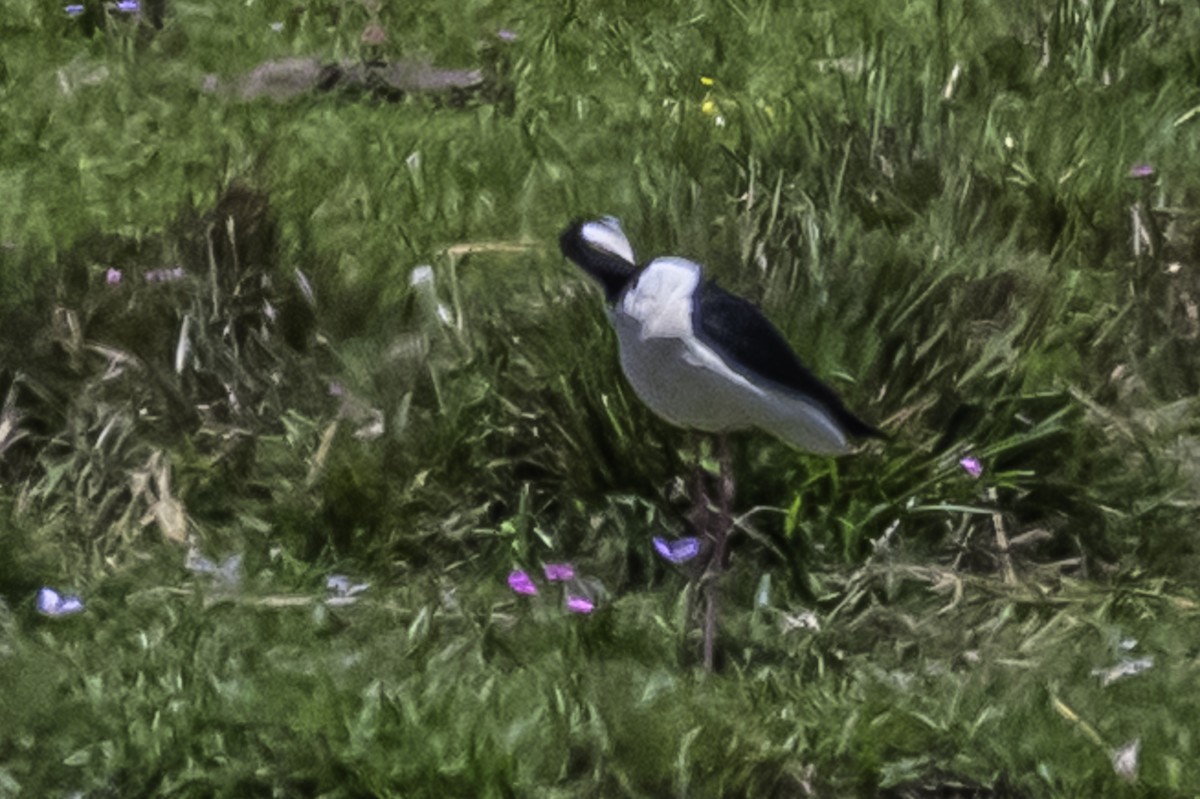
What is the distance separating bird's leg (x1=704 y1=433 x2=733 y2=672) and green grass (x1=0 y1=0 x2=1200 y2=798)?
5 cm

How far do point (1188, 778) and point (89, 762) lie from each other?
56.2 inches

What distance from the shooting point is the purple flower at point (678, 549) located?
360 centimetres

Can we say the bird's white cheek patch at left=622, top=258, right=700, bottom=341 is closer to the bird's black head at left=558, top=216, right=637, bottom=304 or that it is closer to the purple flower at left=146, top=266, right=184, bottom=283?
the bird's black head at left=558, top=216, right=637, bottom=304

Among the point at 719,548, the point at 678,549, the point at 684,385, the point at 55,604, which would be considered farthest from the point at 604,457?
the point at 55,604

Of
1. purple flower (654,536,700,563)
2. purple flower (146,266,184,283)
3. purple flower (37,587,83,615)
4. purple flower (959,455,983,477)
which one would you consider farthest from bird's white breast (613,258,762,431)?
purple flower (146,266,184,283)

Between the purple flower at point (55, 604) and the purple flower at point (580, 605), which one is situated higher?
the purple flower at point (580, 605)

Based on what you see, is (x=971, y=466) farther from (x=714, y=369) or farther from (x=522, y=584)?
(x=522, y=584)

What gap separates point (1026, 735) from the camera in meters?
3.04

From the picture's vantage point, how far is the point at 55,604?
348cm

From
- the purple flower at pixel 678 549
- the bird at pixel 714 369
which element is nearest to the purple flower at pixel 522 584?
the purple flower at pixel 678 549

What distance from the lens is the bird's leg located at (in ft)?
10.9

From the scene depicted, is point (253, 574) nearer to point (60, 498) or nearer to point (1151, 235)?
point (60, 498)

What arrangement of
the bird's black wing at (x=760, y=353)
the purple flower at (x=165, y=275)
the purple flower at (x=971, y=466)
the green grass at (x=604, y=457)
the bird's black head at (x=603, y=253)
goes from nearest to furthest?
1. the green grass at (x=604, y=457)
2. the bird's black wing at (x=760, y=353)
3. the bird's black head at (x=603, y=253)
4. the purple flower at (x=971, y=466)
5. the purple flower at (x=165, y=275)

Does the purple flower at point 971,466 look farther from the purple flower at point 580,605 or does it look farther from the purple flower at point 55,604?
the purple flower at point 55,604
